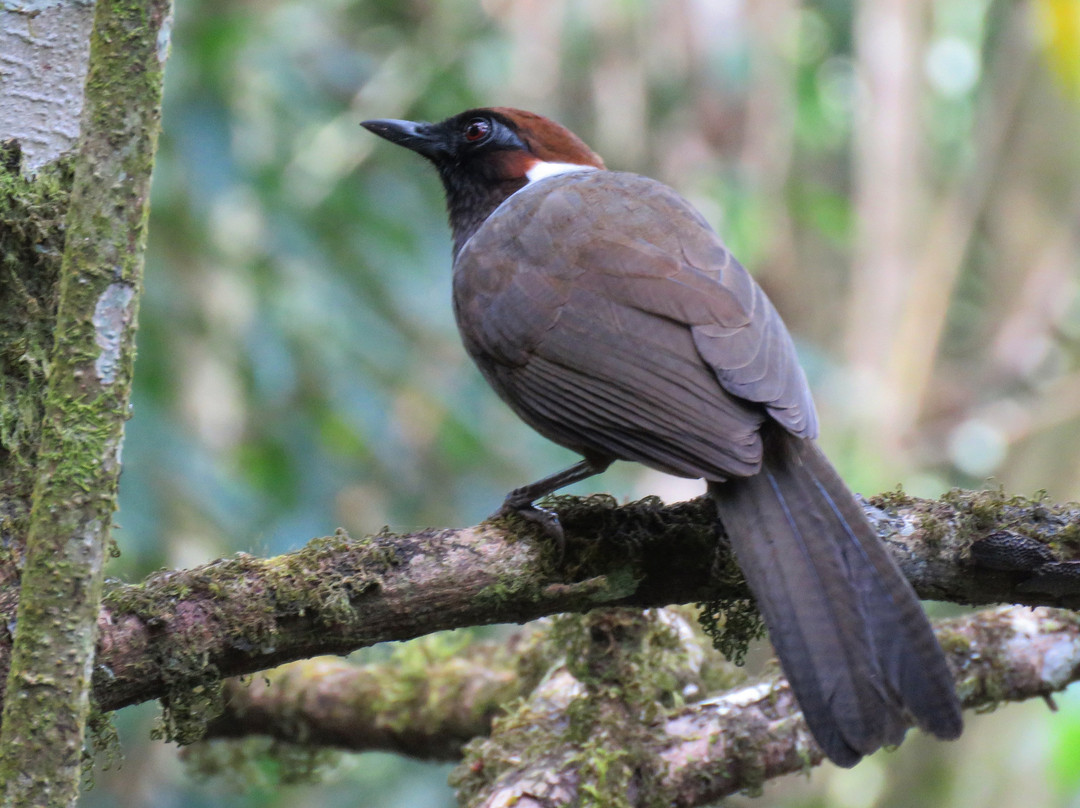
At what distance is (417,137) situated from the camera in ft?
12.9

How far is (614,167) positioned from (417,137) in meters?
3.24

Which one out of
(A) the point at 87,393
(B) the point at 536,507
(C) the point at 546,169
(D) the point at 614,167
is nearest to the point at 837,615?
(B) the point at 536,507

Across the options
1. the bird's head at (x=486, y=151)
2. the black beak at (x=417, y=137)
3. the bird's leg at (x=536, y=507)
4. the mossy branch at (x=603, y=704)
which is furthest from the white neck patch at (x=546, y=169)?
the mossy branch at (x=603, y=704)

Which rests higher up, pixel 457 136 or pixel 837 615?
pixel 457 136

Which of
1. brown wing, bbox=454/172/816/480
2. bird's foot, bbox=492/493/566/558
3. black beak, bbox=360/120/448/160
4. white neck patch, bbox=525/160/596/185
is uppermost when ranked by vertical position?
black beak, bbox=360/120/448/160

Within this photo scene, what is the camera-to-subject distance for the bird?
7.11ft

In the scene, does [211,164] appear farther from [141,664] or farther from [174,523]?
[141,664]

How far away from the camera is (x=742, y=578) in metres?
2.43

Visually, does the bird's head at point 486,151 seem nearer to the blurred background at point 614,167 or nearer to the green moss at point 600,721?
the blurred background at point 614,167

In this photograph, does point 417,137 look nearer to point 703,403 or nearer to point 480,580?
point 703,403

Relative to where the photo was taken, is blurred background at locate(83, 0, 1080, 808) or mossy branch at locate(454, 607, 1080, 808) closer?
mossy branch at locate(454, 607, 1080, 808)

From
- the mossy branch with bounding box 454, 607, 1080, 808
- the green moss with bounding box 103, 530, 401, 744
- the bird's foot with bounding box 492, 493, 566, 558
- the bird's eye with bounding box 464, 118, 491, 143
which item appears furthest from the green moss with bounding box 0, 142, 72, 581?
the bird's eye with bounding box 464, 118, 491, 143

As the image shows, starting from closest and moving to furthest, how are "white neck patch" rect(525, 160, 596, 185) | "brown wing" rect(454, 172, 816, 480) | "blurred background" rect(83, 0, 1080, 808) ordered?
"brown wing" rect(454, 172, 816, 480)
"white neck patch" rect(525, 160, 596, 185)
"blurred background" rect(83, 0, 1080, 808)

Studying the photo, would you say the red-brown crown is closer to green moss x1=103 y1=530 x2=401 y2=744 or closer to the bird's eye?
the bird's eye
